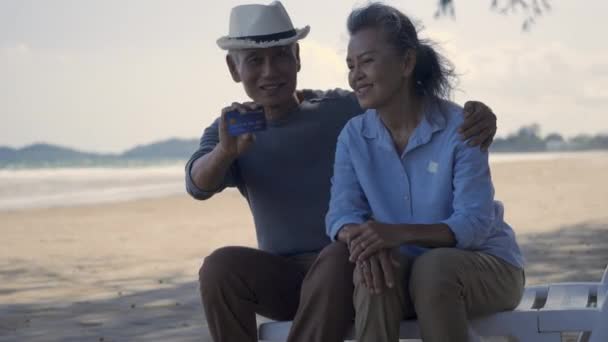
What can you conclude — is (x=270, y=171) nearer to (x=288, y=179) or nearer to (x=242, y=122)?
(x=288, y=179)

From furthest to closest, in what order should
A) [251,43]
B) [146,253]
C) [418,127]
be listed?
[146,253]
[251,43]
[418,127]

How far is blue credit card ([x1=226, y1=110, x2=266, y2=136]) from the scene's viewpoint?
395cm

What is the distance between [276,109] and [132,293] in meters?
4.61

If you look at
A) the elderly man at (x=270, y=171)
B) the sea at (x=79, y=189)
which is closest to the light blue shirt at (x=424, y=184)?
the elderly man at (x=270, y=171)

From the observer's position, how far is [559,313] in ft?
12.2

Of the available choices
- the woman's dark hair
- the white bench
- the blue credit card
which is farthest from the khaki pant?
the woman's dark hair

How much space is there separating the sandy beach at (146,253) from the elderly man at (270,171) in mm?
2125

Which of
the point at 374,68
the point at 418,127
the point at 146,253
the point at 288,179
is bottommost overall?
the point at 146,253

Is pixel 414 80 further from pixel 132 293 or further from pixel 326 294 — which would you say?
pixel 132 293

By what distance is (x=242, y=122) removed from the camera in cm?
395

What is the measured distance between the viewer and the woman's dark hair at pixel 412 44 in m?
3.86

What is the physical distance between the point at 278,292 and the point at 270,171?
0.54m

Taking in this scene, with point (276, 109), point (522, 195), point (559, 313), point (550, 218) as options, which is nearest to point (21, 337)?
point (276, 109)

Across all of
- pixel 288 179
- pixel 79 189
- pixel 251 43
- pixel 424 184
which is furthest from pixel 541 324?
pixel 79 189
